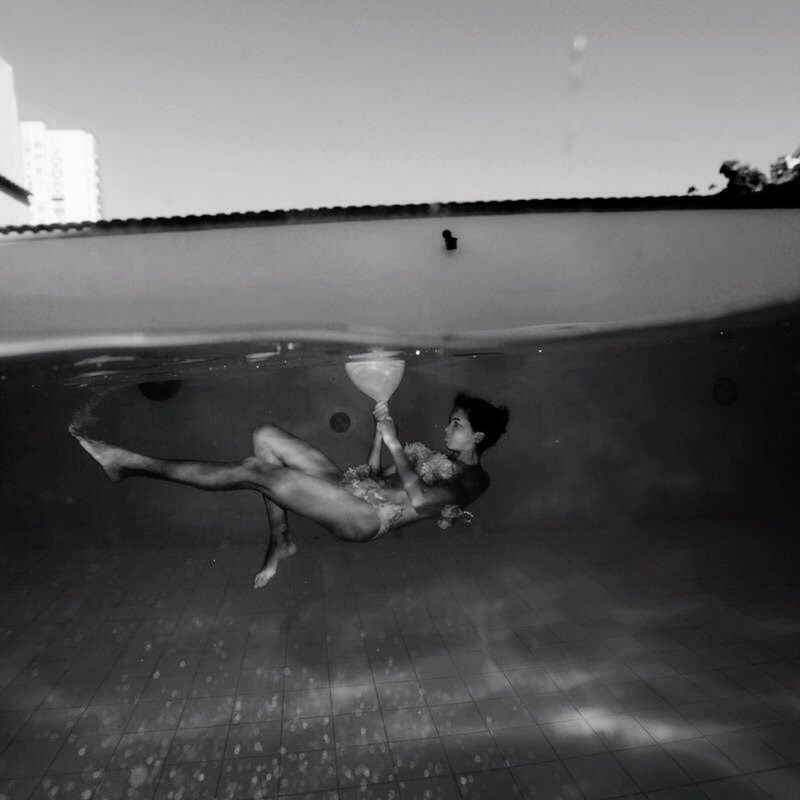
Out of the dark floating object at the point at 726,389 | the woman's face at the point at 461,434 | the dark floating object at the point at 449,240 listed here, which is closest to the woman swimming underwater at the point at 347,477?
the woman's face at the point at 461,434

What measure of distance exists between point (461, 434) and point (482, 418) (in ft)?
0.79

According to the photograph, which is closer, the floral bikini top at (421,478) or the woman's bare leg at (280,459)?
the woman's bare leg at (280,459)

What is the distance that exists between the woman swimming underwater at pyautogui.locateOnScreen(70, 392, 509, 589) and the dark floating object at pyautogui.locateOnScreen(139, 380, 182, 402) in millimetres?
3141

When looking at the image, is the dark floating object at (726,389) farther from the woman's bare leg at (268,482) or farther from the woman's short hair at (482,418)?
the woman's bare leg at (268,482)

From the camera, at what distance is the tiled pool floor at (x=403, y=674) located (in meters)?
3.18

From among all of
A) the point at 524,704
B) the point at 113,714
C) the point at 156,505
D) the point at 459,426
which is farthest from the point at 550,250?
the point at 156,505

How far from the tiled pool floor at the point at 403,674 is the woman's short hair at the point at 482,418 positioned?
5.71 feet

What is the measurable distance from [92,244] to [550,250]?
331 centimetres

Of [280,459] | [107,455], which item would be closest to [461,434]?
[280,459]

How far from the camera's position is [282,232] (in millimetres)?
4000

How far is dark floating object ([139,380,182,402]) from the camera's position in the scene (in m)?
7.45

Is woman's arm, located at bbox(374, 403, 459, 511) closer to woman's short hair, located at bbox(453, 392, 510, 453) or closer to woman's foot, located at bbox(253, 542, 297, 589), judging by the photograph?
woman's short hair, located at bbox(453, 392, 510, 453)

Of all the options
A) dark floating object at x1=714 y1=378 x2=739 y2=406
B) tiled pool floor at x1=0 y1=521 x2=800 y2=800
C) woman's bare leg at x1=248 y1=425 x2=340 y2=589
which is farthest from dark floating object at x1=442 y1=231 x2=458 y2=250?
dark floating object at x1=714 y1=378 x2=739 y2=406

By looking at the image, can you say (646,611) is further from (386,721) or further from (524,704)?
(386,721)
